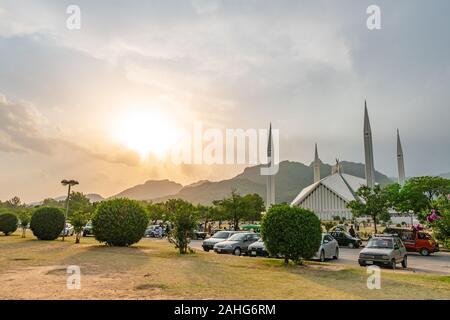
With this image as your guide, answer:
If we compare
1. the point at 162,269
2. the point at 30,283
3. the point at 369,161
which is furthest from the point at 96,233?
the point at 369,161

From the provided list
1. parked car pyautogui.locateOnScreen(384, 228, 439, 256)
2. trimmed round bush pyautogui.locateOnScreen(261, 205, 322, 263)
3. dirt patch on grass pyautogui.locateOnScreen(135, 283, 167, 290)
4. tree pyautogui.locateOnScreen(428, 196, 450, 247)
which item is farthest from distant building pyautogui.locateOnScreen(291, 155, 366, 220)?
dirt patch on grass pyautogui.locateOnScreen(135, 283, 167, 290)

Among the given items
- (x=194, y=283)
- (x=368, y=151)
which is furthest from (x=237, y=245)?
(x=368, y=151)

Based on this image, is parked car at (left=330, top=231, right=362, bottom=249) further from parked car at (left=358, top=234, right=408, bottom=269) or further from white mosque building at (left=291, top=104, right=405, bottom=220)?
white mosque building at (left=291, top=104, right=405, bottom=220)

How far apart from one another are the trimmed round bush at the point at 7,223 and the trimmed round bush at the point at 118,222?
18547mm

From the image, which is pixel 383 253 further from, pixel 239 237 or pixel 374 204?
pixel 374 204

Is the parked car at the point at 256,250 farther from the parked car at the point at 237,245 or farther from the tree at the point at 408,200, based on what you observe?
the tree at the point at 408,200

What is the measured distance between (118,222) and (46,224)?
373 inches

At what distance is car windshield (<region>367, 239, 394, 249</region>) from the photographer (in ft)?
53.2

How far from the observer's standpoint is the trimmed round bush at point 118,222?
21078 millimetres

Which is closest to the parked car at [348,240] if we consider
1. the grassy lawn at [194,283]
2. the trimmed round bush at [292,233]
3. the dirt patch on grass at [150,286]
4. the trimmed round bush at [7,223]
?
the trimmed round bush at [292,233]

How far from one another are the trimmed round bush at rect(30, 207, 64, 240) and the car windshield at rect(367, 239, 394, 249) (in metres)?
22.3
